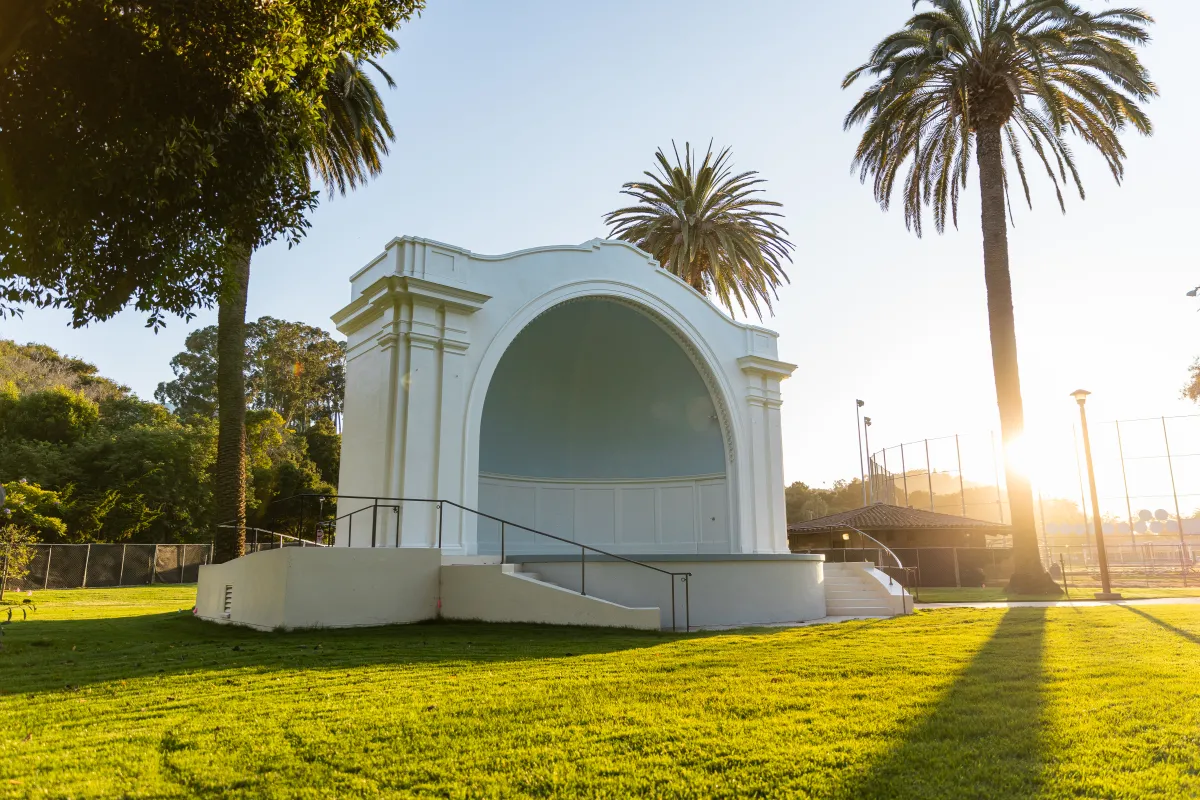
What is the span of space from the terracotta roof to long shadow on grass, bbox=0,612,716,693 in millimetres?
20202

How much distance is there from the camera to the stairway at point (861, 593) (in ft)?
54.5

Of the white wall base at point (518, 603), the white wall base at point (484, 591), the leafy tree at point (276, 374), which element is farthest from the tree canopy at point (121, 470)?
the white wall base at point (518, 603)

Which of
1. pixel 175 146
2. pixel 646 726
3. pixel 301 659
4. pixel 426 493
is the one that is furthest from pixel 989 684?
pixel 426 493

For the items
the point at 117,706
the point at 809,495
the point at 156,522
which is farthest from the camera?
the point at 809,495

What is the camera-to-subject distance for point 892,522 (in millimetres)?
29844

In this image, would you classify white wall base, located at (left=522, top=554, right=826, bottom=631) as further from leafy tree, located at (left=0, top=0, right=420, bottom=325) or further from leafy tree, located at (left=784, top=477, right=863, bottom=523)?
leafy tree, located at (left=784, top=477, right=863, bottom=523)

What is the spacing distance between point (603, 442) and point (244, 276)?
33.9ft

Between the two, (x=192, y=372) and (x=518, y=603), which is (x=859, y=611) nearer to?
(x=518, y=603)

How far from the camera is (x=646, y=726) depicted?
5.59m

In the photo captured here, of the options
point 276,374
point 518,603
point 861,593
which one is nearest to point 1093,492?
point 861,593

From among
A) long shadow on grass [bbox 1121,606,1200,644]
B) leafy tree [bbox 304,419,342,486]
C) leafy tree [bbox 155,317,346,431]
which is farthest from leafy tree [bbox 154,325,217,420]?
long shadow on grass [bbox 1121,606,1200,644]

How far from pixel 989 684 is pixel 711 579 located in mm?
7040

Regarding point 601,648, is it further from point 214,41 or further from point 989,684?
point 214,41

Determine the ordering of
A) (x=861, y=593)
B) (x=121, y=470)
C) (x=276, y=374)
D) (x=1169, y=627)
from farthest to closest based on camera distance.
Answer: (x=276, y=374) → (x=121, y=470) → (x=861, y=593) → (x=1169, y=627)
